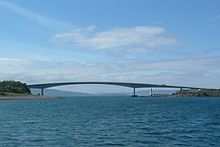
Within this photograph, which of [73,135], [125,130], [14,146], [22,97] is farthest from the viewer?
[22,97]

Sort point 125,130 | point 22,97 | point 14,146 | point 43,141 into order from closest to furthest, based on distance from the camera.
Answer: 1. point 14,146
2. point 43,141
3. point 125,130
4. point 22,97

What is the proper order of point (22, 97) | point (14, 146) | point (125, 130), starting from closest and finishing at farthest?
point (14, 146), point (125, 130), point (22, 97)

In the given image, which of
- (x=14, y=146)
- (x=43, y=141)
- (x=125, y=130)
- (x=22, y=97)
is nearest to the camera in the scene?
(x=14, y=146)

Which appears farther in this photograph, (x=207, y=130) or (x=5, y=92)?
(x=5, y=92)

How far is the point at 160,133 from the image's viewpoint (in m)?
41.6

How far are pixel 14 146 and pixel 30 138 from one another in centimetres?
476

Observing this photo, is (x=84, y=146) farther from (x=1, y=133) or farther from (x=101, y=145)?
(x=1, y=133)

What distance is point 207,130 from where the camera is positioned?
44344mm

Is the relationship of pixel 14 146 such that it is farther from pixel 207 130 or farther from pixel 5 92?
pixel 5 92

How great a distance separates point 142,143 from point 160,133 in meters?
7.30

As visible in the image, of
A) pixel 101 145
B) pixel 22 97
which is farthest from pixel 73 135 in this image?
pixel 22 97

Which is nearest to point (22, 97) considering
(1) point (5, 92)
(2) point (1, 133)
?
(1) point (5, 92)

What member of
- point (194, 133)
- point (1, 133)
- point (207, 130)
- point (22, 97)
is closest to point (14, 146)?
point (1, 133)

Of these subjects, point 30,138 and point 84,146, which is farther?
point 30,138
